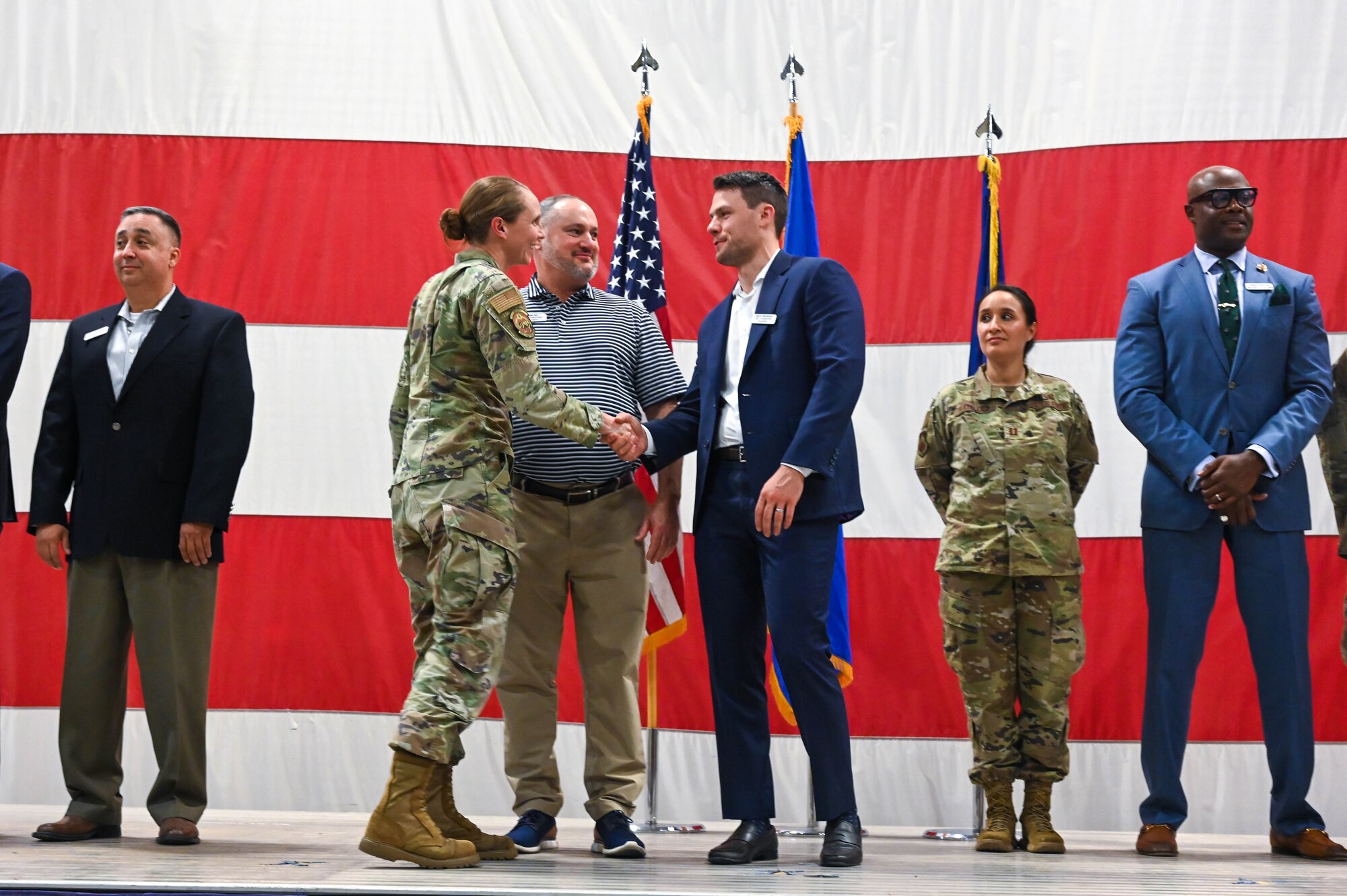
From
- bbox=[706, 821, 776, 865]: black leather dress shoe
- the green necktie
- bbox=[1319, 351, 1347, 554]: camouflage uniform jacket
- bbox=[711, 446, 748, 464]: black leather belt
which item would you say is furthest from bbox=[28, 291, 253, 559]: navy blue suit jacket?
bbox=[1319, 351, 1347, 554]: camouflage uniform jacket

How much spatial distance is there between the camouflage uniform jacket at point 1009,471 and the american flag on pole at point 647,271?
0.84 meters

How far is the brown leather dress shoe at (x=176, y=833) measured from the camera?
10.4 feet

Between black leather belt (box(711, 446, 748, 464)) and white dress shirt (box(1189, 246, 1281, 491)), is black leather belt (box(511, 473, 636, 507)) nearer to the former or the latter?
black leather belt (box(711, 446, 748, 464))

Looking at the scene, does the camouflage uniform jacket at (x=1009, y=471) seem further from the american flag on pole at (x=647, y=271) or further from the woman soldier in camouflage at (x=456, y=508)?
the woman soldier in camouflage at (x=456, y=508)

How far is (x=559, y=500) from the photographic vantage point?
333 centimetres

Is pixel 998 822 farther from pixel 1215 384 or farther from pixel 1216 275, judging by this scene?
pixel 1216 275

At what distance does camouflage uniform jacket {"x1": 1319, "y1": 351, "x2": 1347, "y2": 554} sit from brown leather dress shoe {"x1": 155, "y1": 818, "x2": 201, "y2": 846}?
122 inches

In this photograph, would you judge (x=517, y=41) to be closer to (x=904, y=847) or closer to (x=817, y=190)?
(x=817, y=190)

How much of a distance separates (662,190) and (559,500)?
1.74m

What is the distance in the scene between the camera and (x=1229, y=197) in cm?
342

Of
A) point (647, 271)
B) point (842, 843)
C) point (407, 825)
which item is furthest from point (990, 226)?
point (407, 825)

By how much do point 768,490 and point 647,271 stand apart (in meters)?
1.36

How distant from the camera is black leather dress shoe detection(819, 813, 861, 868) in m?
2.91

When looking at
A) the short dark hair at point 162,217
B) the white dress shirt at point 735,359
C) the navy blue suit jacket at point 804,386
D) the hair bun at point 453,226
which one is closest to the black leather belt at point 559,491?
the white dress shirt at point 735,359
